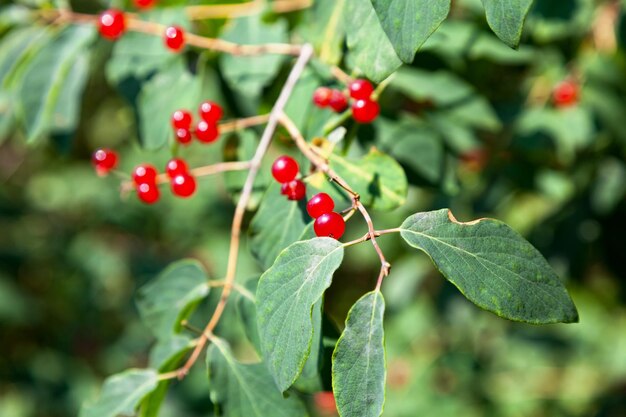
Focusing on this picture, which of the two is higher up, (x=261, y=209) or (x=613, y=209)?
(x=261, y=209)

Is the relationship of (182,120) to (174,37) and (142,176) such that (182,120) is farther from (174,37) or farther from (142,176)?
(174,37)

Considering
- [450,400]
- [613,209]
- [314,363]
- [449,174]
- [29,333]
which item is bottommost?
[29,333]

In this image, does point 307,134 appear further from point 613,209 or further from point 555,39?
point 613,209

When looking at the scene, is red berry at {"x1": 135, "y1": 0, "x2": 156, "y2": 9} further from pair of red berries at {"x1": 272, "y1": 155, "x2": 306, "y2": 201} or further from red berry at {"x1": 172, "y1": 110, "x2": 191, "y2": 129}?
pair of red berries at {"x1": 272, "y1": 155, "x2": 306, "y2": 201}

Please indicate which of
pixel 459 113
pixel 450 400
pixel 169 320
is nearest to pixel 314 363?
pixel 169 320

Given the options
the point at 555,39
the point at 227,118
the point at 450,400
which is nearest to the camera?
the point at 227,118

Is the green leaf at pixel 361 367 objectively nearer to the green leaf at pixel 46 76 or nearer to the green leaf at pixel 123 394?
the green leaf at pixel 123 394

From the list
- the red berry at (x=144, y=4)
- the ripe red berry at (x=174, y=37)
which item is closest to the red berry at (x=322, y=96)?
the ripe red berry at (x=174, y=37)
